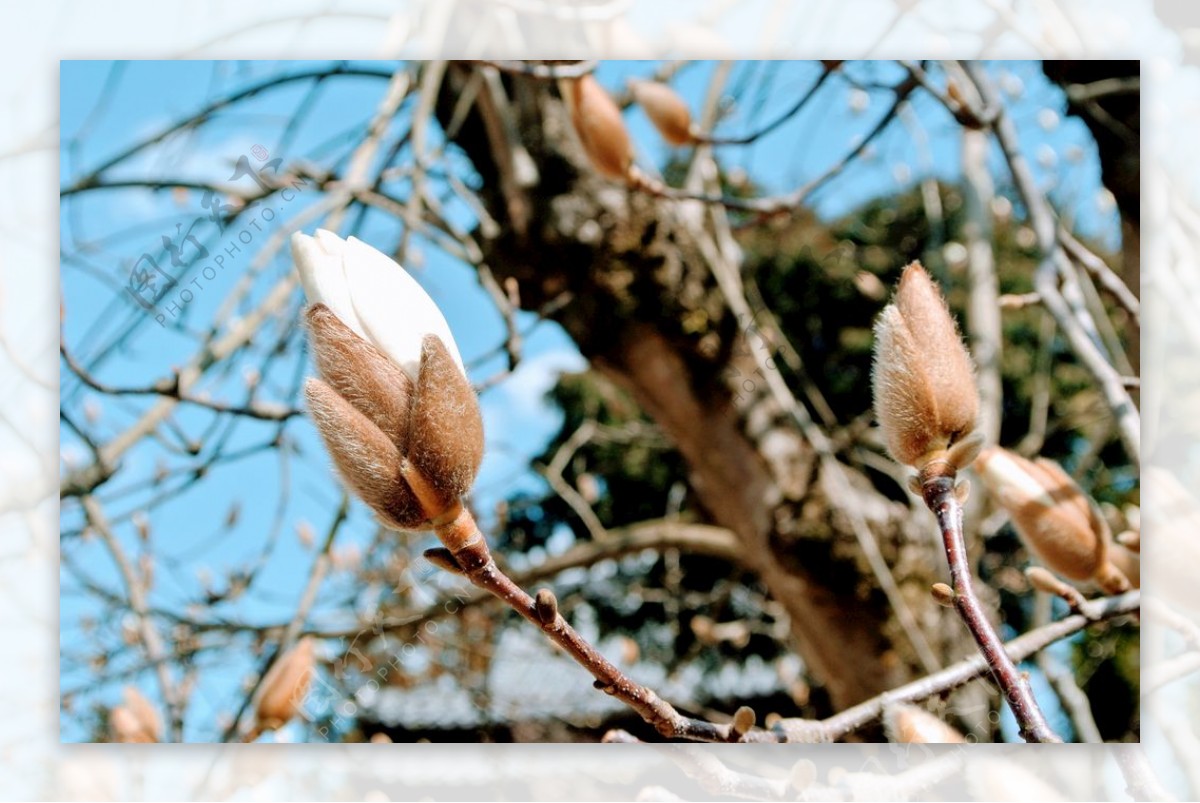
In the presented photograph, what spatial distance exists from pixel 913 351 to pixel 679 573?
4.26ft

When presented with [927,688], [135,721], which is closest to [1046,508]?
[927,688]

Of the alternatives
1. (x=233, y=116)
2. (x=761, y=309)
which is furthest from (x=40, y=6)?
(x=761, y=309)

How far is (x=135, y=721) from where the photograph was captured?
0.86 metres

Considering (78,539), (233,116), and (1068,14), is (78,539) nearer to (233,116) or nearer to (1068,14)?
(233,116)

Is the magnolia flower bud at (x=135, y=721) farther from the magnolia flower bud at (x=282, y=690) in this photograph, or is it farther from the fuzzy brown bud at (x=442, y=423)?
the fuzzy brown bud at (x=442, y=423)

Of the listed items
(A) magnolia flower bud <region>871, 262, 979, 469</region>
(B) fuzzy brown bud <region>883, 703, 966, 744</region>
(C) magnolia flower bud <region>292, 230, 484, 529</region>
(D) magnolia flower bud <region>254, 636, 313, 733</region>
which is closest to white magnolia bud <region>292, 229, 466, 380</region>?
(C) magnolia flower bud <region>292, 230, 484, 529</region>

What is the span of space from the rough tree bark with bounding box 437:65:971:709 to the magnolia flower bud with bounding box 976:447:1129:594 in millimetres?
652

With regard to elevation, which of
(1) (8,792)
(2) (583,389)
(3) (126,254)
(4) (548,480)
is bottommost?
(1) (8,792)

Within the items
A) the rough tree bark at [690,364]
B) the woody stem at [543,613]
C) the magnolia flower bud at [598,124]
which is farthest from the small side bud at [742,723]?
the rough tree bark at [690,364]

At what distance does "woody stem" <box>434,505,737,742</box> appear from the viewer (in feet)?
1.25

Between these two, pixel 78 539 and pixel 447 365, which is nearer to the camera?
pixel 447 365

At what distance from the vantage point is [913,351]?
0.44 meters

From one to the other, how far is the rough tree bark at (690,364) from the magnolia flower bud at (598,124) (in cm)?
35

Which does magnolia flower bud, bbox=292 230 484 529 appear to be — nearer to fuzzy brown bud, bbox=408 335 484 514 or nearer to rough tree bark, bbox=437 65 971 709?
fuzzy brown bud, bbox=408 335 484 514
